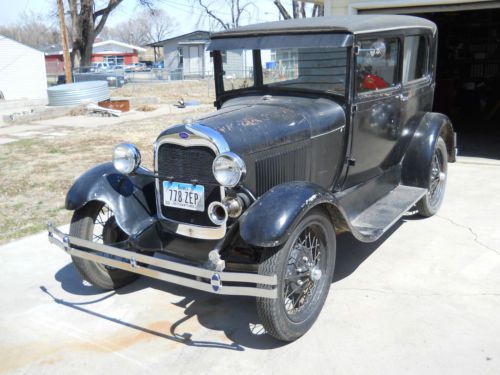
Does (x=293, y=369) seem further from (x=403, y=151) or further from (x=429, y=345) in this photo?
(x=403, y=151)

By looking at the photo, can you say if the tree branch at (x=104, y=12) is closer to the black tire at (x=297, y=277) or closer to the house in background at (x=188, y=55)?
the house in background at (x=188, y=55)

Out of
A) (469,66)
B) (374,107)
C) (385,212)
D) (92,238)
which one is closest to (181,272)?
(92,238)

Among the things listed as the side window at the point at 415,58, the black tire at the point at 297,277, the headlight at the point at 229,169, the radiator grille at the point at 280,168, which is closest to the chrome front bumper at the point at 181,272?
Result: the black tire at the point at 297,277

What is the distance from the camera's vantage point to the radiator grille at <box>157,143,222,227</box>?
10.4 feet

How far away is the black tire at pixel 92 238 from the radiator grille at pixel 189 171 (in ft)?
1.82

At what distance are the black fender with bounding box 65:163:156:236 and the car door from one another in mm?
1583

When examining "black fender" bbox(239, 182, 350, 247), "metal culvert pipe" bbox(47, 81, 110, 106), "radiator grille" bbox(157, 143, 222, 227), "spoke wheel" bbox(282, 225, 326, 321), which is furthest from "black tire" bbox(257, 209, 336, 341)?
"metal culvert pipe" bbox(47, 81, 110, 106)

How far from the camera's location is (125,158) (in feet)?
11.5

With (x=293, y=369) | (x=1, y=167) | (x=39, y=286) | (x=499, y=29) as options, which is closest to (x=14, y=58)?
(x=1, y=167)

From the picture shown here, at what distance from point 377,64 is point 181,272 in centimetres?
244

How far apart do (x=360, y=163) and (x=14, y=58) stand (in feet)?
88.0

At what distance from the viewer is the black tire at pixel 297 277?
284cm

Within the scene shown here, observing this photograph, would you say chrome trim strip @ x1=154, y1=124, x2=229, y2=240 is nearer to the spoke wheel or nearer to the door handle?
the spoke wheel

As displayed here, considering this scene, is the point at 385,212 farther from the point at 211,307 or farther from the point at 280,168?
the point at 211,307
